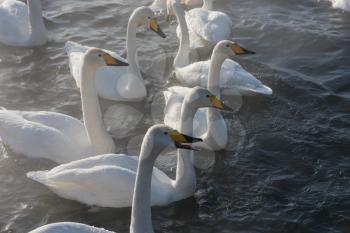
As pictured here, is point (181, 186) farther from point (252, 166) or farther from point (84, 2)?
point (84, 2)

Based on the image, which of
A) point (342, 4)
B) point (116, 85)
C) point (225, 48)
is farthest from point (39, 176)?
point (342, 4)

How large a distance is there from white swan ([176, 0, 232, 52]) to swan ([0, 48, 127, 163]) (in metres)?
4.61

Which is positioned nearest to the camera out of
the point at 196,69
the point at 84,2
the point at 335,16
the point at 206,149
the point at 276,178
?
the point at 276,178

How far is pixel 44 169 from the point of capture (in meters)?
10.3

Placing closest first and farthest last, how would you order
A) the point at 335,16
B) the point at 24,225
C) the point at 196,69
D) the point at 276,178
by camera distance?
the point at 24,225 < the point at 276,178 < the point at 196,69 < the point at 335,16

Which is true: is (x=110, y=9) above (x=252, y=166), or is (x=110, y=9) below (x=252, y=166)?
above

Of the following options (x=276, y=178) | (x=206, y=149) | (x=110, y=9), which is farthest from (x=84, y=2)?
(x=276, y=178)

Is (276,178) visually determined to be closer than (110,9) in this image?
Yes

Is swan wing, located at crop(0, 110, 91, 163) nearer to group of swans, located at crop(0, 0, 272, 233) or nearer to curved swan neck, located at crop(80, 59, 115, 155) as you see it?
group of swans, located at crop(0, 0, 272, 233)

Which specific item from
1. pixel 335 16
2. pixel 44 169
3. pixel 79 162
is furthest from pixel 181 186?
pixel 335 16

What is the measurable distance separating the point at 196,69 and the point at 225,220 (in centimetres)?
435

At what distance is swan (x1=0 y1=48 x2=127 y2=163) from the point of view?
10117 mm

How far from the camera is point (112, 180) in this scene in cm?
910

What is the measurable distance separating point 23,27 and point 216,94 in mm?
6018
